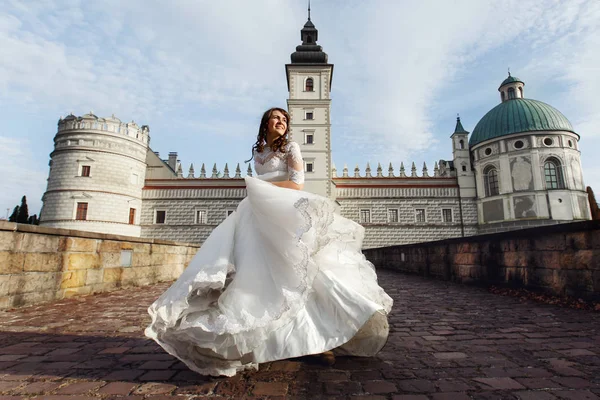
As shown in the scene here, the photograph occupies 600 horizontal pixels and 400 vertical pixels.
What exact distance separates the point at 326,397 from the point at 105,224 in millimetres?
33068

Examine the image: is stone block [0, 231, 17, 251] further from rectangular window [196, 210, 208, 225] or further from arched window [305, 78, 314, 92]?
arched window [305, 78, 314, 92]

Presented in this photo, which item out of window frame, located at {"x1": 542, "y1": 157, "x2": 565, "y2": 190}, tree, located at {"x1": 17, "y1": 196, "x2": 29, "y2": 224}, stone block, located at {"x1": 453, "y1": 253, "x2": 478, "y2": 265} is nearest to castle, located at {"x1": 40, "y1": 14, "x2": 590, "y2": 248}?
window frame, located at {"x1": 542, "y1": 157, "x2": 565, "y2": 190}

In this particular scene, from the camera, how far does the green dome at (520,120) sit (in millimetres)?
31656

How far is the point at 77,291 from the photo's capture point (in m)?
5.73

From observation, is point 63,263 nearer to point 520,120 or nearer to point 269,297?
point 269,297

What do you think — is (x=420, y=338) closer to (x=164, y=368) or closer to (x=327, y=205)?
(x=327, y=205)

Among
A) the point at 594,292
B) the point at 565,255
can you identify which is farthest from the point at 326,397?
the point at 565,255

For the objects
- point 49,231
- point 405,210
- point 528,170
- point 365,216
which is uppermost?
point 528,170

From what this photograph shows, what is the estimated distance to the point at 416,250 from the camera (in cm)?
1166

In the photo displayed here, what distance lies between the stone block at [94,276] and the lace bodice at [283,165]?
5076mm

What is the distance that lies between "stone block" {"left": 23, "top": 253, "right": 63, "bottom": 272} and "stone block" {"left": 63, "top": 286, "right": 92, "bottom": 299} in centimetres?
44

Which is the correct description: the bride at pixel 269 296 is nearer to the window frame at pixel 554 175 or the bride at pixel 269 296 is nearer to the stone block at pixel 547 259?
the stone block at pixel 547 259

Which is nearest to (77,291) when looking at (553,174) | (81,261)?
(81,261)

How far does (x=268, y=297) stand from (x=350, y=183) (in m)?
32.4
